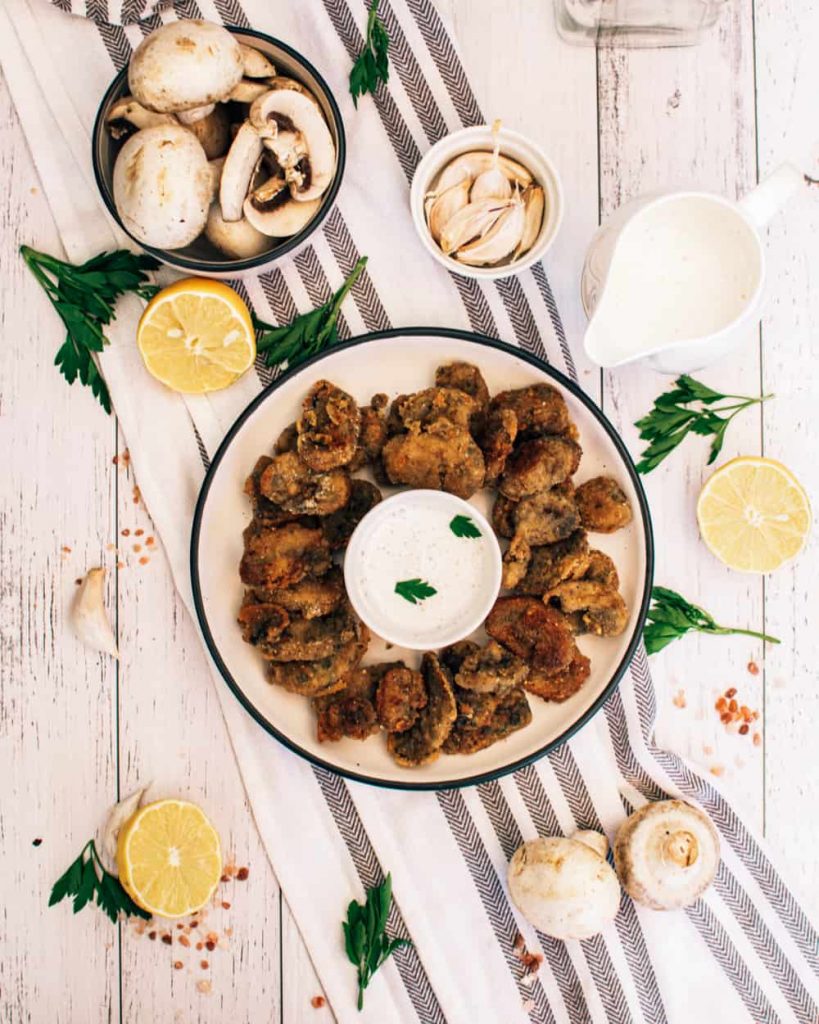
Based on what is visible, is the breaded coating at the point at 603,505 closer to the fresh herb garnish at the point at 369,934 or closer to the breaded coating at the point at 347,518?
the breaded coating at the point at 347,518

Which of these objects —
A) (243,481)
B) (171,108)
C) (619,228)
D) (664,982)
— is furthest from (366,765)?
(171,108)

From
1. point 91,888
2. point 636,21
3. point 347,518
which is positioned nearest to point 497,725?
point 347,518

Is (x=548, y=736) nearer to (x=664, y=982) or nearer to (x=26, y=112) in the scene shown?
(x=664, y=982)

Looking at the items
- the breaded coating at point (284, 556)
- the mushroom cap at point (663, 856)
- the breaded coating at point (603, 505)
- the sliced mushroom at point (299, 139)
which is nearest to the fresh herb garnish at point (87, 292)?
the sliced mushroom at point (299, 139)

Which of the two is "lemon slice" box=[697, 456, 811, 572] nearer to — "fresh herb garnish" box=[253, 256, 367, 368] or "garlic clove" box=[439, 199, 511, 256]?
"garlic clove" box=[439, 199, 511, 256]

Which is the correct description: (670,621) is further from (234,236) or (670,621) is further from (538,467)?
(234,236)
